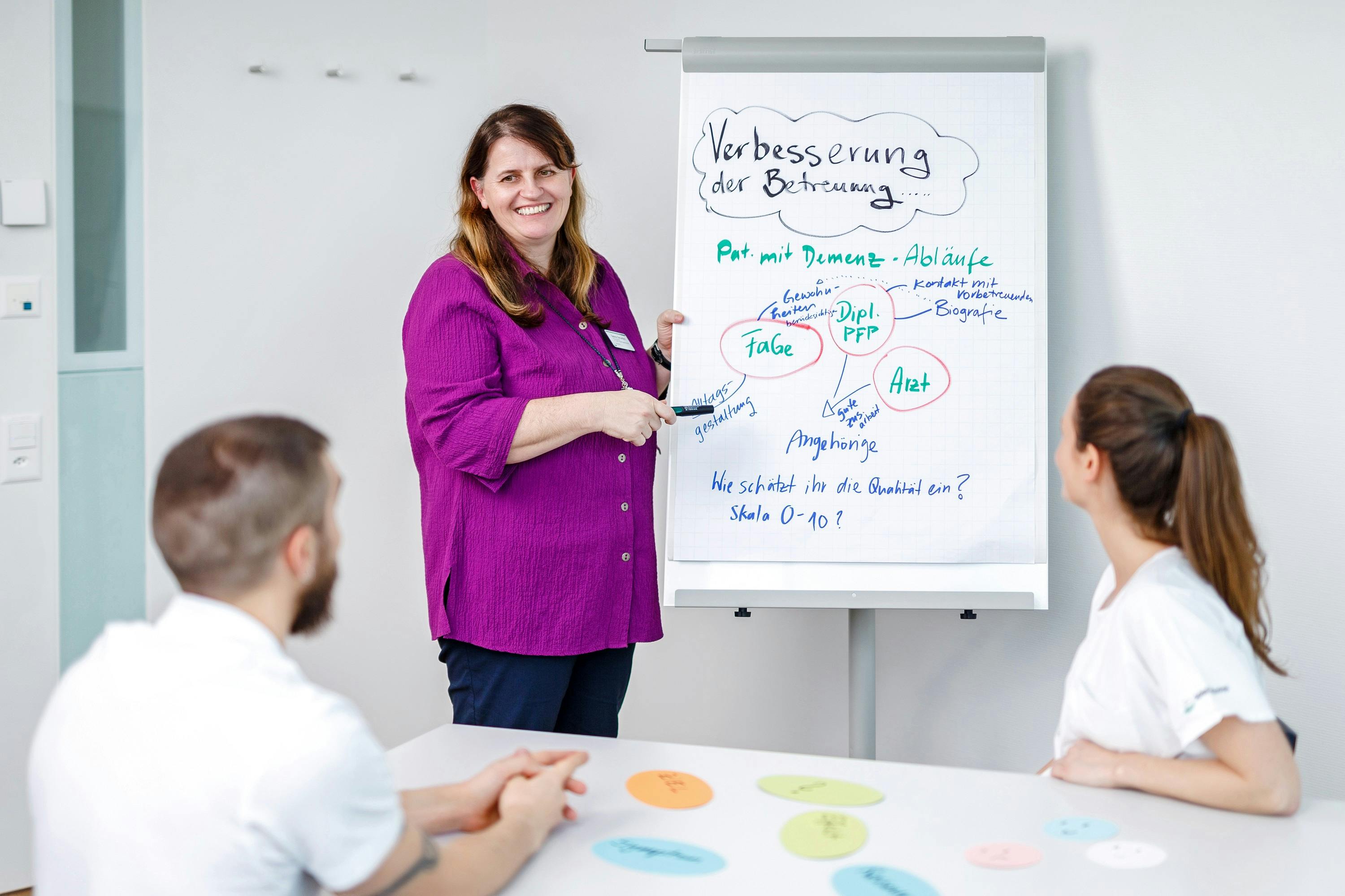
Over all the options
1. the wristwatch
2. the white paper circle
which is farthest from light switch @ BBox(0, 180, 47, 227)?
the white paper circle

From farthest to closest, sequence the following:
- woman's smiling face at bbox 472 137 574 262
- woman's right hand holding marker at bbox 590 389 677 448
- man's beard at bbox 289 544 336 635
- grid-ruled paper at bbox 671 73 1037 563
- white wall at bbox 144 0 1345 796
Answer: white wall at bbox 144 0 1345 796, grid-ruled paper at bbox 671 73 1037 563, woman's smiling face at bbox 472 137 574 262, woman's right hand holding marker at bbox 590 389 677 448, man's beard at bbox 289 544 336 635

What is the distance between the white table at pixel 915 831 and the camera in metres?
1.08

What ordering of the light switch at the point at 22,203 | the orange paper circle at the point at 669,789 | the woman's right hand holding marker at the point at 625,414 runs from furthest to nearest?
the light switch at the point at 22,203 < the woman's right hand holding marker at the point at 625,414 < the orange paper circle at the point at 669,789

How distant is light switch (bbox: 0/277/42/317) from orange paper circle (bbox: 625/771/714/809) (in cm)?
186

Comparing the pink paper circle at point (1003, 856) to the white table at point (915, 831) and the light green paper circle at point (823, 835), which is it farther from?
the light green paper circle at point (823, 835)

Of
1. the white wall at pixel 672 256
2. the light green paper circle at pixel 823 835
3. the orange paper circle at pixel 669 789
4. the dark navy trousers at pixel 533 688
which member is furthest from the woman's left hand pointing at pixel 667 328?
the light green paper circle at pixel 823 835

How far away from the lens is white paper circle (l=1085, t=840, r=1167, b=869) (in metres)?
1.11

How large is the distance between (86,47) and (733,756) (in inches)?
85.3

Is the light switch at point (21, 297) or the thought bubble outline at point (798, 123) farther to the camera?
the light switch at point (21, 297)

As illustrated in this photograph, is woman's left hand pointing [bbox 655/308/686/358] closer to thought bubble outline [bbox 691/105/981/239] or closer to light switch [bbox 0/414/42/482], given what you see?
thought bubble outline [bbox 691/105/981/239]

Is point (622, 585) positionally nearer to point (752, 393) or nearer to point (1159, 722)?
point (752, 393)

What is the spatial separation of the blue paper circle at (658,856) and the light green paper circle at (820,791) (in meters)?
0.18

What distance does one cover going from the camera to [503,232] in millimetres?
1919

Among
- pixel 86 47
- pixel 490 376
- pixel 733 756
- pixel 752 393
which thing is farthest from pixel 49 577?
pixel 733 756
